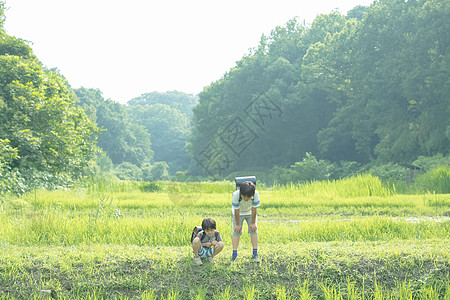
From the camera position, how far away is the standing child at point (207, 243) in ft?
16.8

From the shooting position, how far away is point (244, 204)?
531cm

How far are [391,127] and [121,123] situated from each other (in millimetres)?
44671

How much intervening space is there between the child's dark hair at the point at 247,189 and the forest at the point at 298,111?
439 inches

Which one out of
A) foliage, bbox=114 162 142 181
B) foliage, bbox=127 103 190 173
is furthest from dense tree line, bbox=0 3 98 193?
foliage, bbox=127 103 190 173

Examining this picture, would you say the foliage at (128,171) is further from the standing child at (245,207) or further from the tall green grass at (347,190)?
the standing child at (245,207)

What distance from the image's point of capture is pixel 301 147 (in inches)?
1657

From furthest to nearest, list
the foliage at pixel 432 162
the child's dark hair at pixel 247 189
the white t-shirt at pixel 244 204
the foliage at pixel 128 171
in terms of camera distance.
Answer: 1. the foliage at pixel 128 171
2. the foliage at pixel 432 162
3. the white t-shirt at pixel 244 204
4. the child's dark hair at pixel 247 189

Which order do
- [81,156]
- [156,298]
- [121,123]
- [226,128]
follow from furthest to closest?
[121,123], [226,128], [81,156], [156,298]

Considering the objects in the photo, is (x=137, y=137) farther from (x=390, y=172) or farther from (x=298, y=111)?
(x=390, y=172)

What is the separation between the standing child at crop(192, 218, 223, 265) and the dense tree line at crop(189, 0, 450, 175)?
76.1 feet

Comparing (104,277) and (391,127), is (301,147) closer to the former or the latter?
(391,127)

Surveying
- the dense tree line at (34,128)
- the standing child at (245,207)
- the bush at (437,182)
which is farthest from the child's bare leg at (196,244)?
the bush at (437,182)

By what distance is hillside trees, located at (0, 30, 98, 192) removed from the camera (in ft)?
52.5

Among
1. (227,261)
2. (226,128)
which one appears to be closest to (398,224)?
(227,261)
